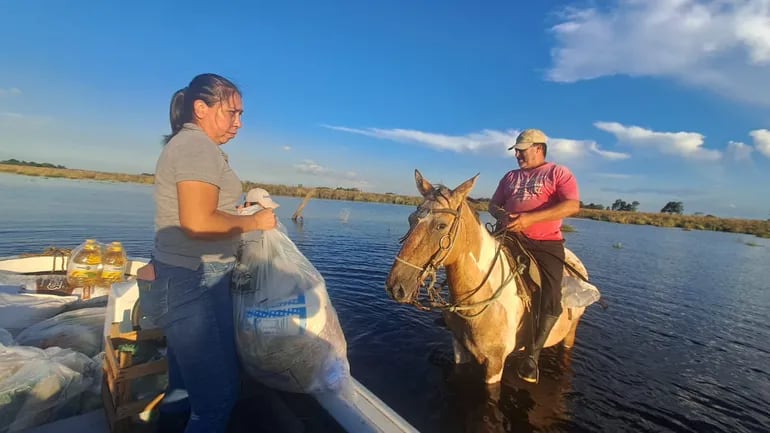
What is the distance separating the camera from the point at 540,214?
430 cm

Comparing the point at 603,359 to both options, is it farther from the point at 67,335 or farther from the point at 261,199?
the point at 67,335

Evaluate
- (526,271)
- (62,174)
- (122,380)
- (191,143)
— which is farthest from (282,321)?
(62,174)

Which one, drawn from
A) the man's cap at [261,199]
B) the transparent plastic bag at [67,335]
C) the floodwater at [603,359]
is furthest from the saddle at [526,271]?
the transparent plastic bag at [67,335]

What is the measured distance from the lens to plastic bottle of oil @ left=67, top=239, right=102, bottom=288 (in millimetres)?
5684

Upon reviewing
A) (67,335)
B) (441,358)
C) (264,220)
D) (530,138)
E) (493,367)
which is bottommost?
(441,358)

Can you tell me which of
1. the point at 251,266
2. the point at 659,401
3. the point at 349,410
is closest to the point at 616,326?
the point at 659,401

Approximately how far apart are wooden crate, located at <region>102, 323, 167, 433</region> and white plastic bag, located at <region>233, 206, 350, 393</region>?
2.26 ft

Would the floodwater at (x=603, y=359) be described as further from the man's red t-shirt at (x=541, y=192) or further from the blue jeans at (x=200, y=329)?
the blue jeans at (x=200, y=329)

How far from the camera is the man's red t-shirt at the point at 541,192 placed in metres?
4.50

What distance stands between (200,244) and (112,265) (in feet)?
17.0

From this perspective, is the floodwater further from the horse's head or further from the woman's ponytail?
the woman's ponytail

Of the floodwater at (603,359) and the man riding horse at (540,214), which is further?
the floodwater at (603,359)

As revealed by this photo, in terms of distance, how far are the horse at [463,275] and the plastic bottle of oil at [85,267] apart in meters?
5.44

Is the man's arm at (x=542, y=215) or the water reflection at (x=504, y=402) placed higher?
the man's arm at (x=542, y=215)
